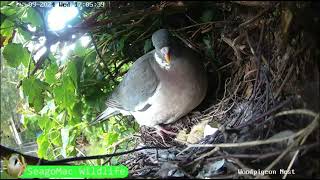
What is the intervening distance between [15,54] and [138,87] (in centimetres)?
57

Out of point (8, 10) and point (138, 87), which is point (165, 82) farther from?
point (8, 10)

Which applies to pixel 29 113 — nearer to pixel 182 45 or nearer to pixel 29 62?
pixel 29 62

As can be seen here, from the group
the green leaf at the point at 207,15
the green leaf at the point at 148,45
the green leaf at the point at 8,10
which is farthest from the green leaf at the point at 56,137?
the green leaf at the point at 207,15

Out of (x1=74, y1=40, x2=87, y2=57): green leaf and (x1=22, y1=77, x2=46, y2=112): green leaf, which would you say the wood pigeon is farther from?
(x1=22, y1=77, x2=46, y2=112): green leaf

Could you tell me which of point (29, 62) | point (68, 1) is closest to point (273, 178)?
point (68, 1)

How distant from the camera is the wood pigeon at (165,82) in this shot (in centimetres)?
158

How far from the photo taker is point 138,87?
67.8 inches

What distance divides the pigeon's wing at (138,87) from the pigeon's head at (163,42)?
0.12 meters

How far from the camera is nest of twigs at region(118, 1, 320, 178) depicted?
2.84 ft

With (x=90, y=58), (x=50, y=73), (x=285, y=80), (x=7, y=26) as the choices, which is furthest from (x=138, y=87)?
(x=285, y=80)

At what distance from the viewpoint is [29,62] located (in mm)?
1453

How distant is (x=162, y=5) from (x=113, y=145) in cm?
91

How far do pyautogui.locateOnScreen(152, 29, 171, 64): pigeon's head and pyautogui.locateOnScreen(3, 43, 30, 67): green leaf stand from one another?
0.54 m

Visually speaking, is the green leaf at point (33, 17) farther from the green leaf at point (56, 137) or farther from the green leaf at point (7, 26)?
the green leaf at point (56, 137)
